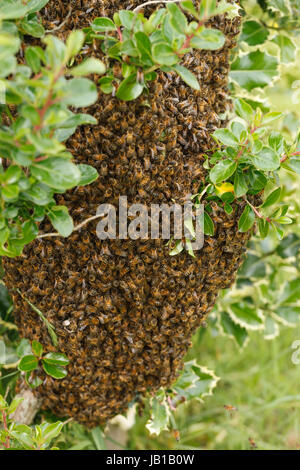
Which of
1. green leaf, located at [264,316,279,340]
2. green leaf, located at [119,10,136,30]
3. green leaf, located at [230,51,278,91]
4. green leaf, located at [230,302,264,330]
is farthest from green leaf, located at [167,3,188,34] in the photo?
green leaf, located at [264,316,279,340]

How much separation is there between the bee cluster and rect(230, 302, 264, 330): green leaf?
1.41ft

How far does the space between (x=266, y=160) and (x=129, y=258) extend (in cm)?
39

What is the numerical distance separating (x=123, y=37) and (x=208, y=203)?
16.6 inches

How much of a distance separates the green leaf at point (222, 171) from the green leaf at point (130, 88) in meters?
0.23

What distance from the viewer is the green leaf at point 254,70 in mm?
1487

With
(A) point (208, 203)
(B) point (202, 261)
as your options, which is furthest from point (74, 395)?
(A) point (208, 203)

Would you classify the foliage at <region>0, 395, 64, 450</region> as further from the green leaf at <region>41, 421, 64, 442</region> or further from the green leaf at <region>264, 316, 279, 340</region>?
the green leaf at <region>264, 316, 279, 340</region>

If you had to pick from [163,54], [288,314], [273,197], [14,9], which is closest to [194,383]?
[288,314]

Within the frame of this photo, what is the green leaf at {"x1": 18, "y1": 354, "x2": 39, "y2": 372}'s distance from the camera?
1.14 metres

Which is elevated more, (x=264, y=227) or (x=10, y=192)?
(x=10, y=192)

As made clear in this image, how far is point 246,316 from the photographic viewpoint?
1.69 m

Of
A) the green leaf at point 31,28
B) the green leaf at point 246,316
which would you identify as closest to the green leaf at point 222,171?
the green leaf at point 31,28

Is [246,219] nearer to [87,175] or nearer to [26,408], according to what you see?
[87,175]

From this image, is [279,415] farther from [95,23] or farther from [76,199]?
[95,23]
